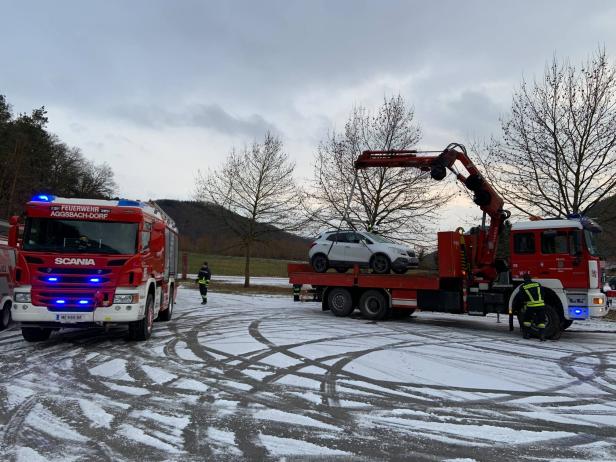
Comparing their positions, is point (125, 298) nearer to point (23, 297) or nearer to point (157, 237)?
point (23, 297)

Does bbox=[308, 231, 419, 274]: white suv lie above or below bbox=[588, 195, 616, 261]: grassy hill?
below

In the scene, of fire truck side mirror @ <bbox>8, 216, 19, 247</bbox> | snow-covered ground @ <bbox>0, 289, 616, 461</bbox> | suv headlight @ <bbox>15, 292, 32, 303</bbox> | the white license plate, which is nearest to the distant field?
fire truck side mirror @ <bbox>8, 216, 19, 247</bbox>

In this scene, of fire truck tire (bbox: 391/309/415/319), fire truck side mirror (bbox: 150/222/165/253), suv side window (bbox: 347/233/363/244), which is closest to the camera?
fire truck side mirror (bbox: 150/222/165/253)

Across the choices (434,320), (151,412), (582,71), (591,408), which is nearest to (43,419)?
(151,412)

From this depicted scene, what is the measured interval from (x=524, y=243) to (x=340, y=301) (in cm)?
569

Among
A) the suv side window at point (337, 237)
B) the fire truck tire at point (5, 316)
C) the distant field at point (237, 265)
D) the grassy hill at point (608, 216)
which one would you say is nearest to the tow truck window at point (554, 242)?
the suv side window at point (337, 237)

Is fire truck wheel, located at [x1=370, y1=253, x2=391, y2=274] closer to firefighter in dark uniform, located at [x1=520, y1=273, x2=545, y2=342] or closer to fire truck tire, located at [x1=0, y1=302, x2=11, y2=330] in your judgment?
firefighter in dark uniform, located at [x1=520, y1=273, x2=545, y2=342]

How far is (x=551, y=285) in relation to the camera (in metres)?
12.0

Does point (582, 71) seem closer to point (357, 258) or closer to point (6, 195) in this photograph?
point (357, 258)

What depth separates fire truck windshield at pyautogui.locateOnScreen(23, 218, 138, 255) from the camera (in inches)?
358

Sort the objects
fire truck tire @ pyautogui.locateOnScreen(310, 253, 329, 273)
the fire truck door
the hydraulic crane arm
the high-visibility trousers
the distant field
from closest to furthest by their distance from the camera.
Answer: the high-visibility trousers
the fire truck door
the hydraulic crane arm
fire truck tire @ pyautogui.locateOnScreen(310, 253, 329, 273)
the distant field

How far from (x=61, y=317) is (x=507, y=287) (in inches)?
412

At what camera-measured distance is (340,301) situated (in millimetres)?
15500

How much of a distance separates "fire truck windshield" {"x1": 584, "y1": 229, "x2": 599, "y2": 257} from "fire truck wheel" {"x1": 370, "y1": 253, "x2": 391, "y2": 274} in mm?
5351
